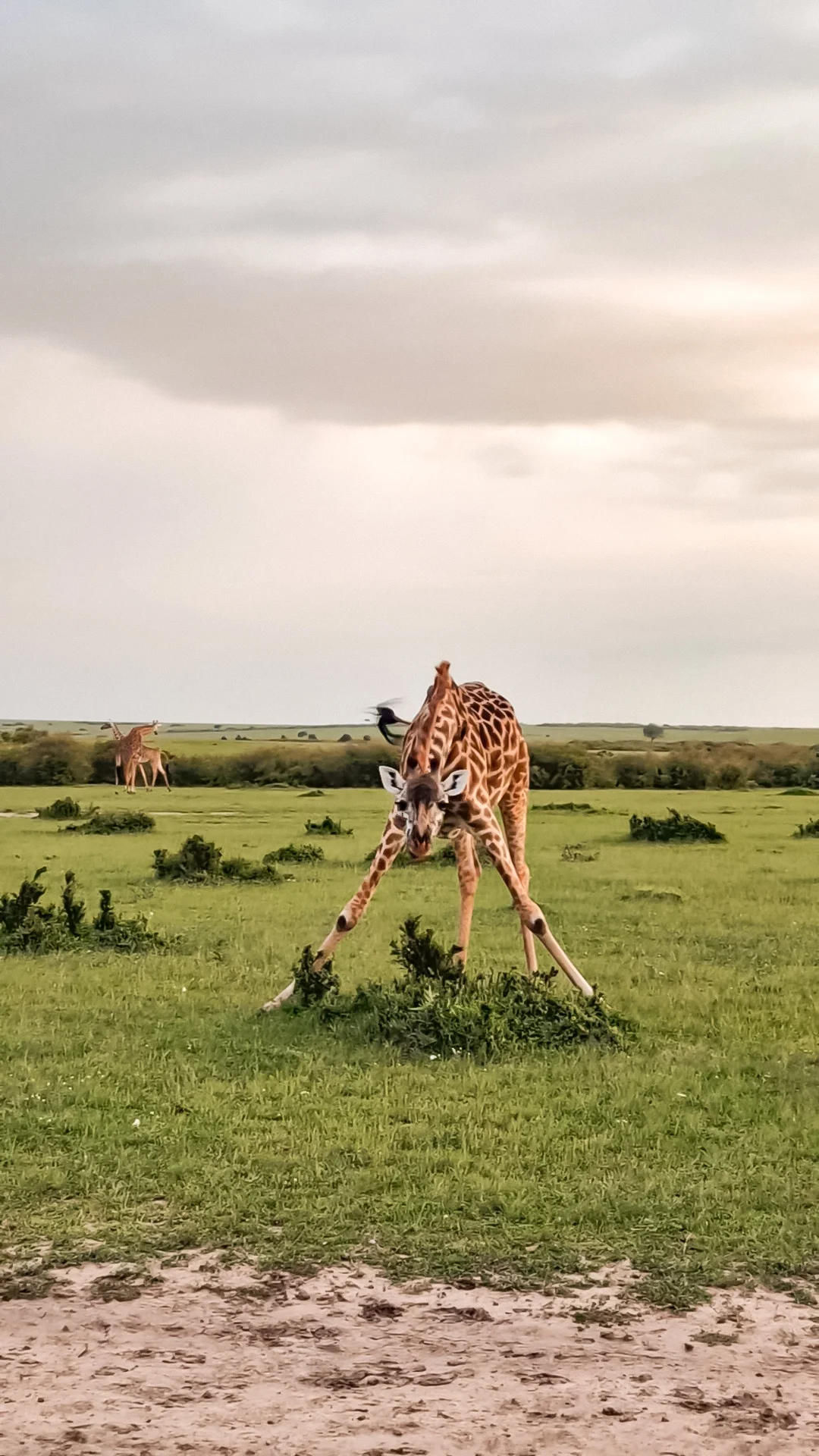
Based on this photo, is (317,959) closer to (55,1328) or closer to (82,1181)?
(82,1181)

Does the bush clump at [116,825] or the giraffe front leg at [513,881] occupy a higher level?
the giraffe front leg at [513,881]

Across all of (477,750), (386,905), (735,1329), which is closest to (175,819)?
(386,905)

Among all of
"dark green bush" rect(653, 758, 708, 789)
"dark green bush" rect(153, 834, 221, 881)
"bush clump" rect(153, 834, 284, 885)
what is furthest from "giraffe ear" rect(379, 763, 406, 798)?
"dark green bush" rect(653, 758, 708, 789)

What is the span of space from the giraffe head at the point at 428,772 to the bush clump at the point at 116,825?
1814cm

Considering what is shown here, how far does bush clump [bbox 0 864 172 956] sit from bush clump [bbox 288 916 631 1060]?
369 centimetres

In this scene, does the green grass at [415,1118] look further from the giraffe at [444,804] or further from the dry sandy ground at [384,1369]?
the giraffe at [444,804]

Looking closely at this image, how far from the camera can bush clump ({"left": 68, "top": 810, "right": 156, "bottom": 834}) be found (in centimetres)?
2730

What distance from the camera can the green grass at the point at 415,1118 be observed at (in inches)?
226

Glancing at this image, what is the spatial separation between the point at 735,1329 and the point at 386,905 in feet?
39.2

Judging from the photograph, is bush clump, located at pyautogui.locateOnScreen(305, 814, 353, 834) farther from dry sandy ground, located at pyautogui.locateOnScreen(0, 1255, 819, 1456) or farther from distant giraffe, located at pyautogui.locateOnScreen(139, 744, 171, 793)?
dry sandy ground, located at pyautogui.locateOnScreen(0, 1255, 819, 1456)

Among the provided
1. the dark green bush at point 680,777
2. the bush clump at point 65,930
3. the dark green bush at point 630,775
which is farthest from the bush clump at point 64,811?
the dark green bush at point 680,777

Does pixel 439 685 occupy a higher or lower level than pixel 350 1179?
higher

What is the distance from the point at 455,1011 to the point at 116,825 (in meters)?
19.4

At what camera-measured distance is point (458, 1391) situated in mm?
4324
